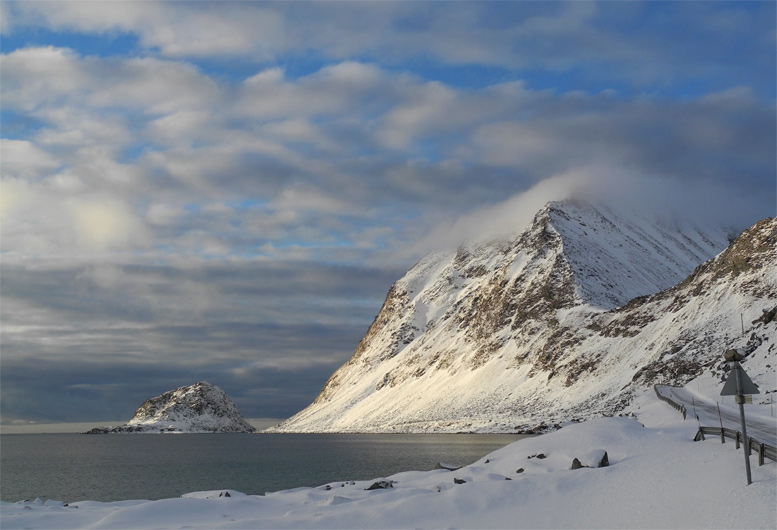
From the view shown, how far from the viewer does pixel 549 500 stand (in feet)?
86.7

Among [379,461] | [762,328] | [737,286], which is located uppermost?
[737,286]

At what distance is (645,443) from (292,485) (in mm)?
36066

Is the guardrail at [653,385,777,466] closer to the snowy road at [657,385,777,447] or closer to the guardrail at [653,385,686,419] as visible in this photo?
the snowy road at [657,385,777,447]

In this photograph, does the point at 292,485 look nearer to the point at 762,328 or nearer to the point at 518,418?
the point at 762,328

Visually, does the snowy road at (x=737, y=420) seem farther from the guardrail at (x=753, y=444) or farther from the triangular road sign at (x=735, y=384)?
the triangular road sign at (x=735, y=384)

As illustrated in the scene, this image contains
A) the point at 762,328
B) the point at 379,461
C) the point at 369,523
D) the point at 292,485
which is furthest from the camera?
the point at 762,328

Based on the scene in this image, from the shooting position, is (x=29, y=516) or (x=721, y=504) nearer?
(x=721, y=504)

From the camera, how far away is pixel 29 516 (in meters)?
33.8

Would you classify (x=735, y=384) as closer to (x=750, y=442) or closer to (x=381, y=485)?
(x=750, y=442)

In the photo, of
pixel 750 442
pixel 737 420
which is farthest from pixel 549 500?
pixel 737 420

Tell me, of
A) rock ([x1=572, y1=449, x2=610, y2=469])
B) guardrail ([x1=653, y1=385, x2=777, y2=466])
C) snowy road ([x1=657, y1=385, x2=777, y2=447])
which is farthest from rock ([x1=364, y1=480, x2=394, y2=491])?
snowy road ([x1=657, y1=385, x2=777, y2=447])

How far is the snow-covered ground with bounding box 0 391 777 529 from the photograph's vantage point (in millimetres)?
22219

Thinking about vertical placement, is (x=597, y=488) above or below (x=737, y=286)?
below

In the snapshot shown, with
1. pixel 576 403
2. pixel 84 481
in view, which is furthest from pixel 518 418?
pixel 84 481
